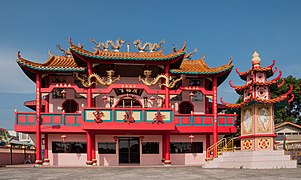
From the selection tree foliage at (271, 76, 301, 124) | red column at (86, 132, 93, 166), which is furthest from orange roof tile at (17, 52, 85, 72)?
tree foliage at (271, 76, 301, 124)

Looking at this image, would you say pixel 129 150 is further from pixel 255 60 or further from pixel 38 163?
pixel 255 60

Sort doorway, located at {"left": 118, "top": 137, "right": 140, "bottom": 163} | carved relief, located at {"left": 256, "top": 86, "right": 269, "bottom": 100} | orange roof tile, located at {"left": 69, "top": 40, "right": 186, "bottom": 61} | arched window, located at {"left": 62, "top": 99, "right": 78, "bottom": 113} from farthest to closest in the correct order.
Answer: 1. arched window, located at {"left": 62, "top": 99, "right": 78, "bottom": 113}
2. doorway, located at {"left": 118, "top": 137, "right": 140, "bottom": 163}
3. orange roof tile, located at {"left": 69, "top": 40, "right": 186, "bottom": 61}
4. carved relief, located at {"left": 256, "top": 86, "right": 269, "bottom": 100}

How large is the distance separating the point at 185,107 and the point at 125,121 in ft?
18.9

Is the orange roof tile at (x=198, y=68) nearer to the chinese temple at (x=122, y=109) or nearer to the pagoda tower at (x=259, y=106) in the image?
the chinese temple at (x=122, y=109)

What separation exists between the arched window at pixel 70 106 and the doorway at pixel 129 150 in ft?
13.3

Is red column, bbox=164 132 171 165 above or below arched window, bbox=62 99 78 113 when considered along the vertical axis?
below

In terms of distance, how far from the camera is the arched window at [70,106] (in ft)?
81.4

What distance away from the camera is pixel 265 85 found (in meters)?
20.2

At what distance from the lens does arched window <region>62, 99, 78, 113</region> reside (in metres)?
24.8

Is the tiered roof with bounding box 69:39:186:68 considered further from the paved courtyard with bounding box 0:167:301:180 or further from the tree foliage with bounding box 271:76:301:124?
the tree foliage with bounding box 271:76:301:124

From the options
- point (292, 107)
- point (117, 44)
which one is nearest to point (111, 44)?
point (117, 44)

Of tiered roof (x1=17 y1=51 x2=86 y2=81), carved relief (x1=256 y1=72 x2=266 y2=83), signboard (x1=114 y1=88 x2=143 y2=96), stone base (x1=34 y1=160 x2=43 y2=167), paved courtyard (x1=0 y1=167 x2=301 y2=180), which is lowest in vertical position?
stone base (x1=34 y1=160 x2=43 y2=167)

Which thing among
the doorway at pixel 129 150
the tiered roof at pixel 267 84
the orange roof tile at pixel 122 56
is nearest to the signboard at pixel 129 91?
the orange roof tile at pixel 122 56

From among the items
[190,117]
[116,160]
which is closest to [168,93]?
[190,117]
